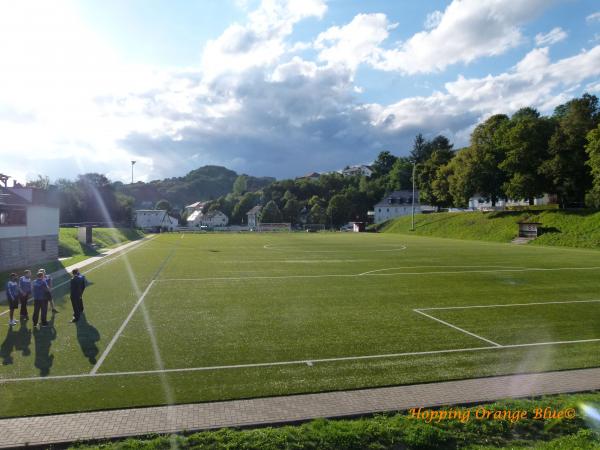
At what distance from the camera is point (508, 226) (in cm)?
5975

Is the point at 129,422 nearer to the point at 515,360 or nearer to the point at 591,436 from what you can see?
the point at 591,436

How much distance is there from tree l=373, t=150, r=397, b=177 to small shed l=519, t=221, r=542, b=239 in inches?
4459

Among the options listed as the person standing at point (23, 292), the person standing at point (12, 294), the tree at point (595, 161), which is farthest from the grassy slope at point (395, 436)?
the tree at point (595, 161)

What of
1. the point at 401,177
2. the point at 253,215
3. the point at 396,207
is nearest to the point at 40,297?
the point at 396,207

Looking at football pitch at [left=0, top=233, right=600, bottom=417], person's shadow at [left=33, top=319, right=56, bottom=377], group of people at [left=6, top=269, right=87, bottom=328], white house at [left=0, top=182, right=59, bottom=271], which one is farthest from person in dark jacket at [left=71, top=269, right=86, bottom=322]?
white house at [left=0, top=182, right=59, bottom=271]

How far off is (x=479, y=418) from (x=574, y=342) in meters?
6.47

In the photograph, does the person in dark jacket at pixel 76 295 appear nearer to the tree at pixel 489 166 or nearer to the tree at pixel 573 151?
the tree at pixel 573 151

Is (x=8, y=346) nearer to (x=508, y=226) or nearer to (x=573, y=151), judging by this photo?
(x=573, y=151)

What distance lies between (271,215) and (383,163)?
53.2 metres

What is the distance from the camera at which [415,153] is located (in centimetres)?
15800

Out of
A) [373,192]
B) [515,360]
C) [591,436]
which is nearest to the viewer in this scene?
[591,436]

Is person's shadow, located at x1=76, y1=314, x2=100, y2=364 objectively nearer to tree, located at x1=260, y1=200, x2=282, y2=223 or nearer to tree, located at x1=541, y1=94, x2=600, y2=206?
tree, located at x1=541, y1=94, x2=600, y2=206

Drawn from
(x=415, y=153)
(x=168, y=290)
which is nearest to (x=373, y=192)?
(x=415, y=153)

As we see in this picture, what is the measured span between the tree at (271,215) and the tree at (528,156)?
87.6 meters
